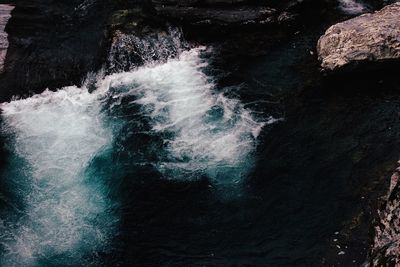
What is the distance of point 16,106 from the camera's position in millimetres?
17844

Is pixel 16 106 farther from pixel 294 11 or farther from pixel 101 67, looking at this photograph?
pixel 294 11

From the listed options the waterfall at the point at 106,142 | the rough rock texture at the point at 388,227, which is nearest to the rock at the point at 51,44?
the waterfall at the point at 106,142

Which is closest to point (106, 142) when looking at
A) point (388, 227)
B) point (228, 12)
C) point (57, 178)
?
point (57, 178)

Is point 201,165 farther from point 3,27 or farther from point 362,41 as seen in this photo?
point 3,27

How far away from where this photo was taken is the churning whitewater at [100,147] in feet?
41.9

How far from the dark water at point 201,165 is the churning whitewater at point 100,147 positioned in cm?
4

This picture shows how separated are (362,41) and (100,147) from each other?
9.66 metres

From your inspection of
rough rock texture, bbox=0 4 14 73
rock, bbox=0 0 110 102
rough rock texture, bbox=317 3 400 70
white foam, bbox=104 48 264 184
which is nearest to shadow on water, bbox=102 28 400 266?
white foam, bbox=104 48 264 184

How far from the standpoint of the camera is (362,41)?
53.0 ft

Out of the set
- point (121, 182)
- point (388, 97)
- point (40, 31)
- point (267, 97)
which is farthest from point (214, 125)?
point (40, 31)

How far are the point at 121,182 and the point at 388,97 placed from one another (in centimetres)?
899

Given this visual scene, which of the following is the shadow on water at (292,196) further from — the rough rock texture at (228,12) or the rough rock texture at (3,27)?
the rough rock texture at (3,27)

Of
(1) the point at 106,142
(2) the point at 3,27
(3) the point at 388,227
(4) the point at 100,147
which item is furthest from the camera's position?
(2) the point at 3,27

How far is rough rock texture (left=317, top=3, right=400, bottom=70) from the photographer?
15812 millimetres
